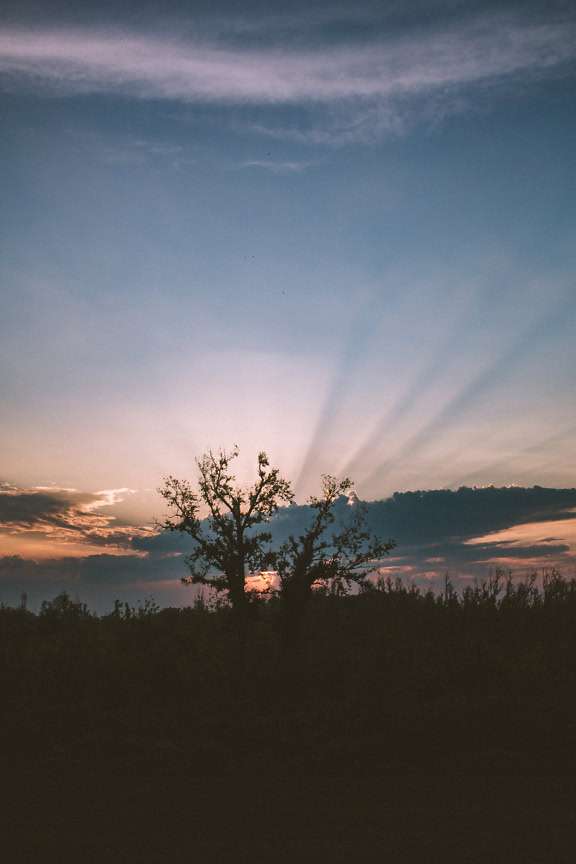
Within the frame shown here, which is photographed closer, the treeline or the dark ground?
the dark ground

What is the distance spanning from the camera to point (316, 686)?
43.9 feet

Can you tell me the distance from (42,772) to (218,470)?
1598 cm

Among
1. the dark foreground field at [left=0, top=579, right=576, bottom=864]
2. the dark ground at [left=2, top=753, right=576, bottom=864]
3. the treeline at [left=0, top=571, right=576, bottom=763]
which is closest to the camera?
the dark ground at [left=2, top=753, right=576, bottom=864]

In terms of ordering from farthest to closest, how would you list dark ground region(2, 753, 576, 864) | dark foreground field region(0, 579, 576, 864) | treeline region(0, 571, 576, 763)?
treeline region(0, 571, 576, 763)
dark foreground field region(0, 579, 576, 864)
dark ground region(2, 753, 576, 864)

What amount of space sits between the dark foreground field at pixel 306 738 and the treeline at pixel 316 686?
0.14 ft

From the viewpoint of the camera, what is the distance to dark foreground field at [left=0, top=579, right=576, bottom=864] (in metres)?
7.89

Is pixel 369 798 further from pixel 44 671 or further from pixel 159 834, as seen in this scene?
pixel 44 671

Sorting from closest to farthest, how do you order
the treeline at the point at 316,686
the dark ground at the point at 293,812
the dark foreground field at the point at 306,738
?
1. the dark ground at the point at 293,812
2. the dark foreground field at the point at 306,738
3. the treeline at the point at 316,686

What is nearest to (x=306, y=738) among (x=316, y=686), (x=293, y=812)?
(x=316, y=686)

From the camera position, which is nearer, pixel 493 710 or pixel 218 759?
pixel 218 759

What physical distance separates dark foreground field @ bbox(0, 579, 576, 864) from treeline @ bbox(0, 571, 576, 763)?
4cm

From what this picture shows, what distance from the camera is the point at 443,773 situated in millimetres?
10352

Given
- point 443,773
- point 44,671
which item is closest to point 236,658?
point 44,671

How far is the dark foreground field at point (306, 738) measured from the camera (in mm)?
7891
